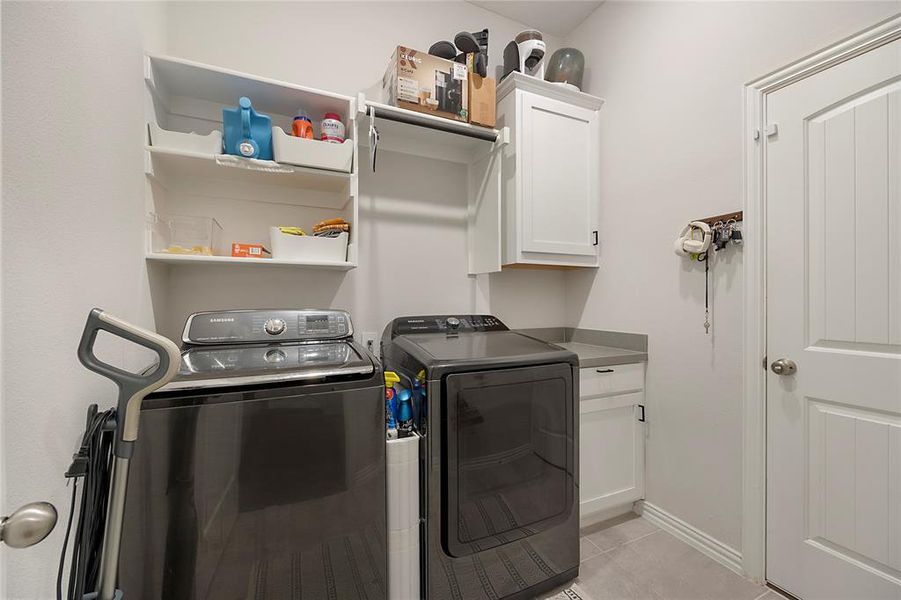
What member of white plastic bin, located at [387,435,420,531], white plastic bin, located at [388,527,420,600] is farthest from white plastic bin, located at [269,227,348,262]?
white plastic bin, located at [388,527,420,600]

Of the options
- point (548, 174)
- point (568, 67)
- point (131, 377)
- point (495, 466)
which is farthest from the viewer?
point (568, 67)

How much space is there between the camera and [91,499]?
81 cm

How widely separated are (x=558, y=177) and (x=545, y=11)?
119cm

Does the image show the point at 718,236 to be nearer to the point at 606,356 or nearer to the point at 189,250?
the point at 606,356

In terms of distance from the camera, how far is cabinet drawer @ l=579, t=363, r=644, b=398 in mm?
1928

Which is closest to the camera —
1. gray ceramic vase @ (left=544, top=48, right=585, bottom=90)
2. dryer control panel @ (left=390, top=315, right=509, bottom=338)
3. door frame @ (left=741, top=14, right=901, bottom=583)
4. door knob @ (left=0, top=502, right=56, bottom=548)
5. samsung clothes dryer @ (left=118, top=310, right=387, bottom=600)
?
door knob @ (left=0, top=502, right=56, bottom=548)

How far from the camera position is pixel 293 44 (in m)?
1.88

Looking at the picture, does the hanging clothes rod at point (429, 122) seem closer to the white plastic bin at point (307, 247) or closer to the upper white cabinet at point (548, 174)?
the upper white cabinet at point (548, 174)

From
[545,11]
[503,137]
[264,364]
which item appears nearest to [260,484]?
[264,364]

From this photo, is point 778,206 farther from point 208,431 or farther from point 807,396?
point 208,431

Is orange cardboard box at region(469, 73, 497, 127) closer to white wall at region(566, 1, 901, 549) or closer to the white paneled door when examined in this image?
white wall at region(566, 1, 901, 549)

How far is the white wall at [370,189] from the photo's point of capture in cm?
173

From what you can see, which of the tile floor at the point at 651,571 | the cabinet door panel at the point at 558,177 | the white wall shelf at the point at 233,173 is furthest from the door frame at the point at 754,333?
the white wall shelf at the point at 233,173

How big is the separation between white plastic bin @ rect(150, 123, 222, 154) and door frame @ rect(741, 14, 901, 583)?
224 cm
